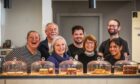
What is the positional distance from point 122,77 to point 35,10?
3957 millimetres

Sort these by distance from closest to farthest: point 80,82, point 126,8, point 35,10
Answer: point 80,82 → point 35,10 → point 126,8

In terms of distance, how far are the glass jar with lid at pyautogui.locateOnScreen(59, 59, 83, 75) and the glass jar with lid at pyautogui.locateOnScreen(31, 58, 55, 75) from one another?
0.32 ft

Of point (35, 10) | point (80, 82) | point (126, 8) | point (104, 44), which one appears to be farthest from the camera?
point (126, 8)

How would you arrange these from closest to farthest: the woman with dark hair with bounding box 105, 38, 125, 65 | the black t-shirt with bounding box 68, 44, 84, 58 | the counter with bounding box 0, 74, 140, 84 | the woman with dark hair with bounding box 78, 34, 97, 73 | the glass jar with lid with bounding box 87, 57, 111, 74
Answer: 1. the counter with bounding box 0, 74, 140, 84
2. the glass jar with lid with bounding box 87, 57, 111, 74
3. the woman with dark hair with bounding box 78, 34, 97, 73
4. the woman with dark hair with bounding box 105, 38, 125, 65
5. the black t-shirt with bounding box 68, 44, 84, 58

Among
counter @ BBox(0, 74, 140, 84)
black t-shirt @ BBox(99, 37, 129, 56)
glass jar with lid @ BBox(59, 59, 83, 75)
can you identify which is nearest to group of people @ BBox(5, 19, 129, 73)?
black t-shirt @ BBox(99, 37, 129, 56)

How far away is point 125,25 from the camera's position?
8.53 meters

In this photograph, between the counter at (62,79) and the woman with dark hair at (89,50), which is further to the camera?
the woman with dark hair at (89,50)

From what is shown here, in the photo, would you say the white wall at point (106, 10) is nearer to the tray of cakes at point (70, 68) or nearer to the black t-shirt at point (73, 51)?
the black t-shirt at point (73, 51)

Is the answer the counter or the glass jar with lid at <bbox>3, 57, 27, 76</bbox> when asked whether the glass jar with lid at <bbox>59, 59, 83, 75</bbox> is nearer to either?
the counter

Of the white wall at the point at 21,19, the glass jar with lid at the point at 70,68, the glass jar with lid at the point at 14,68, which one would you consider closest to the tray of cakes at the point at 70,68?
the glass jar with lid at the point at 70,68

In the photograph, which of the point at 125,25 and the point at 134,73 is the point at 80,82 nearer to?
the point at 134,73

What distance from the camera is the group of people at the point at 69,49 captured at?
12.9ft

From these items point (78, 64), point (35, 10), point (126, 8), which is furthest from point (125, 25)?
point (78, 64)

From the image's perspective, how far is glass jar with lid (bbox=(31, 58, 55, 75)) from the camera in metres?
3.55
